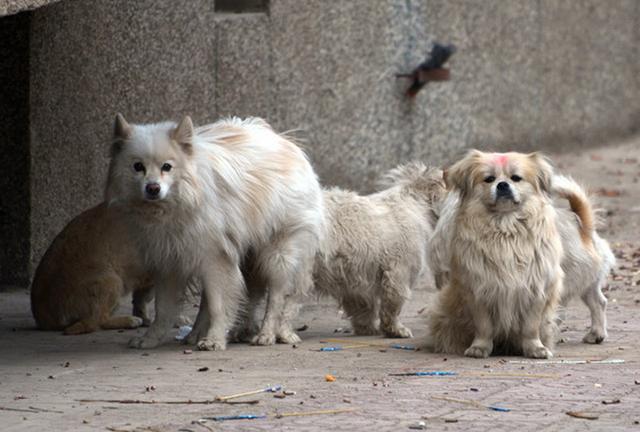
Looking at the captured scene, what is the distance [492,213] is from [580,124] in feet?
36.3

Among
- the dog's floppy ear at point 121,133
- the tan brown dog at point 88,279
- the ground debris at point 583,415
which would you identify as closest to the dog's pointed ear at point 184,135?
the dog's floppy ear at point 121,133

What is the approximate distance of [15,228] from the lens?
447 inches

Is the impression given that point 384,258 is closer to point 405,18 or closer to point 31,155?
point 31,155

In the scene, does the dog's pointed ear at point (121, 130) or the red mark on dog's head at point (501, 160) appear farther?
the dog's pointed ear at point (121, 130)

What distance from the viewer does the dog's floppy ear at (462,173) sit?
8484mm

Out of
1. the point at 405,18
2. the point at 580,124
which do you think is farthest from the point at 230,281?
the point at 580,124

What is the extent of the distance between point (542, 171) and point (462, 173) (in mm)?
461

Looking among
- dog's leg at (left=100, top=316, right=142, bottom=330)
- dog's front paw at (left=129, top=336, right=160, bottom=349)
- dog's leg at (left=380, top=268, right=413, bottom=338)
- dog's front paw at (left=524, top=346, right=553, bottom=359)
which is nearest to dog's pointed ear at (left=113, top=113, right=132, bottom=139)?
dog's front paw at (left=129, top=336, right=160, bottom=349)

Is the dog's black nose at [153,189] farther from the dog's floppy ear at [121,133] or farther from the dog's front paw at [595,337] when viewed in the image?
the dog's front paw at [595,337]

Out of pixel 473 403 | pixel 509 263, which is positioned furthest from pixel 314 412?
pixel 509 263

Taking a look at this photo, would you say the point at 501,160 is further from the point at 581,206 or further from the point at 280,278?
the point at 280,278

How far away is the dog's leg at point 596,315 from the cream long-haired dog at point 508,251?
23.2 inches

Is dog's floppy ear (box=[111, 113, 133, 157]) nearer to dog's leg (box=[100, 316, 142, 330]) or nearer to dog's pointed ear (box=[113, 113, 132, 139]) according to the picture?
dog's pointed ear (box=[113, 113, 132, 139])

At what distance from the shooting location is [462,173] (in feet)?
28.0
